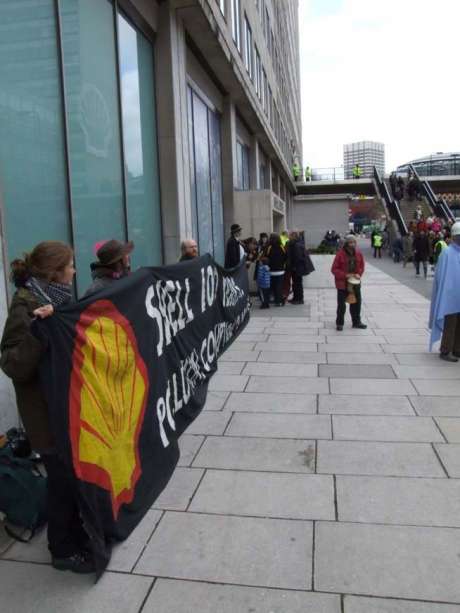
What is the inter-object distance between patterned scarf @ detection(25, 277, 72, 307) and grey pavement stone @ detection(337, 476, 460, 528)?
7.24 ft

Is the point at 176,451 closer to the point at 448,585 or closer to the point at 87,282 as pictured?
the point at 448,585

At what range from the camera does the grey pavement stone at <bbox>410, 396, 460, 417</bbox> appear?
5.48 metres

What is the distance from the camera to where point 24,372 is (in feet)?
9.20

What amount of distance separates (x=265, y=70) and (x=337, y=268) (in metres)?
18.0

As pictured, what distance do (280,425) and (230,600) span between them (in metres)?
2.56

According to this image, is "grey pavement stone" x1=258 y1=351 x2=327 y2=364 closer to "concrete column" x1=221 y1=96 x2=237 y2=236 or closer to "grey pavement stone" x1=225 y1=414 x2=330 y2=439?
"grey pavement stone" x1=225 y1=414 x2=330 y2=439

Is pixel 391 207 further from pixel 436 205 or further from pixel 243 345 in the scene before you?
pixel 243 345

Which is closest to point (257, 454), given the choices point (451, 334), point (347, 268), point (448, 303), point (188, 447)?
point (188, 447)

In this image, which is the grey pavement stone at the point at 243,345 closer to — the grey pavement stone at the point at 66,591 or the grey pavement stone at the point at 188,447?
the grey pavement stone at the point at 188,447

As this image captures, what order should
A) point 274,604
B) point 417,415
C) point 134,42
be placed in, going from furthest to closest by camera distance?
point 134,42, point 417,415, point 274,604

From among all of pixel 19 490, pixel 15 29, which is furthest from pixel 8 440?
pixel 15 29

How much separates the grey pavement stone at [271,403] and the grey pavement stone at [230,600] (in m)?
2.88

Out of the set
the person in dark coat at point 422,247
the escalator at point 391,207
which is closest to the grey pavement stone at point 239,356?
the person in dark coat at point 422,247

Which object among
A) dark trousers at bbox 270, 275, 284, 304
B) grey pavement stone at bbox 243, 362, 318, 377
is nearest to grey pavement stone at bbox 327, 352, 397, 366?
grey pavement stone at bbox 243, 362, 318, 377
